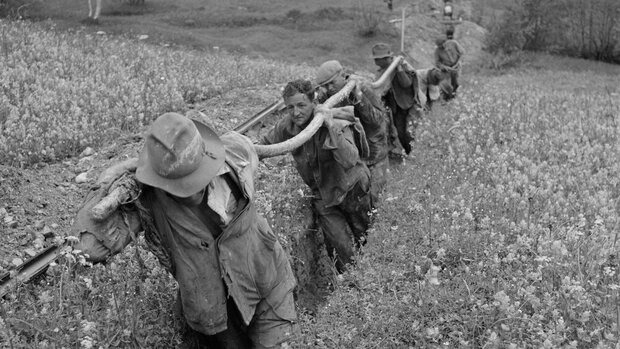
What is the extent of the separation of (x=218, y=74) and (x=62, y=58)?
8.98ft

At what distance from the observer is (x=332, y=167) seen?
718cm

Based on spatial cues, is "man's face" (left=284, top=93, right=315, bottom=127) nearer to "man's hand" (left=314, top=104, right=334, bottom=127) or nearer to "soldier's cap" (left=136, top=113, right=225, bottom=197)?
"man's hand" (left=314, top=104, right=334, bottom=127)

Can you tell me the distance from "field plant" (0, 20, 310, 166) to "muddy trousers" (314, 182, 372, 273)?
2746 millimetres

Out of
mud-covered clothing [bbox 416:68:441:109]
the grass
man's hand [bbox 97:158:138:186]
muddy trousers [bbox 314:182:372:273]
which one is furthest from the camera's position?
mud-covered clothing [bbox 416:68:441:109]

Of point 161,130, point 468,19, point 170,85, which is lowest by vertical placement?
point 468,19

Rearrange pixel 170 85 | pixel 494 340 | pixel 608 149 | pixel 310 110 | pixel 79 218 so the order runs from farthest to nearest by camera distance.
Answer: pixel 170 85, pixel 608 149, pixel 310 110, pixel 494 340, pixel 79 218

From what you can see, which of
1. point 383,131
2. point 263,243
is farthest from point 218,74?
point 263,243

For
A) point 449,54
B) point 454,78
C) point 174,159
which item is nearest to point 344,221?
point 174,159

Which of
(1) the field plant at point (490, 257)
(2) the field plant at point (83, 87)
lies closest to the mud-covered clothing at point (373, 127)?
(1) the field plant at point (490, 257)

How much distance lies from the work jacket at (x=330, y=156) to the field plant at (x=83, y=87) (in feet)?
8.31

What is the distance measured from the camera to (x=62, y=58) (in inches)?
436

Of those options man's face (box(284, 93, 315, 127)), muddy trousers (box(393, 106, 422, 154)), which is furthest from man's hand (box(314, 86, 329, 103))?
muddy trousers (box(393, 106, 422, 154))

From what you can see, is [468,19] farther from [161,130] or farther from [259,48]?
[161,130]

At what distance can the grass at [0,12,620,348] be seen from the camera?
4.23 m
